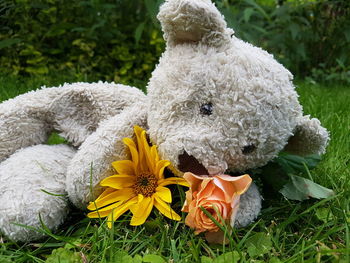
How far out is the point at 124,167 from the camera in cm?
101

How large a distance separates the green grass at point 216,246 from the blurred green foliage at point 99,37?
187cm

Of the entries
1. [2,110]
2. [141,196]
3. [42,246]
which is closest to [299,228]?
[141,196]

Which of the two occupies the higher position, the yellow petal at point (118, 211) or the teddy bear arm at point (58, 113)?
the teddy bear arm at point (58, 113)

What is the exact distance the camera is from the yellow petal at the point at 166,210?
95cm

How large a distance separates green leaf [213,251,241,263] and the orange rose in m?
0.06

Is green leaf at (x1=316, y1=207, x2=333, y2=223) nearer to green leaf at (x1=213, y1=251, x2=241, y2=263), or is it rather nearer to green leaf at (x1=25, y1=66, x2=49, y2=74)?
green leaf at (x1=213, y1=251, x2=241, y2=263)

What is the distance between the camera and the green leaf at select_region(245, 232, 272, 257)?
886 mm

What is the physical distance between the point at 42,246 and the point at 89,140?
0.89 feet

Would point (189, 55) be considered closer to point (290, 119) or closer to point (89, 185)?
point (290, 119)

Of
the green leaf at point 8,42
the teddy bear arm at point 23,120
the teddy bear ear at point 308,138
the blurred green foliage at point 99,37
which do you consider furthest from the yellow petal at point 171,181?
the green leaf at point 8,42

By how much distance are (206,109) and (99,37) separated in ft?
7.96

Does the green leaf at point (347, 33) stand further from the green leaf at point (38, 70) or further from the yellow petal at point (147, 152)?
the yellow petal at point (147, 152)

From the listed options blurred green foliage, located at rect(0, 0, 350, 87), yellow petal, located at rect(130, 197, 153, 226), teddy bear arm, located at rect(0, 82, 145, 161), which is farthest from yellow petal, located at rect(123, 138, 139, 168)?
blurred green foliage, located at rect(0, 0, 350, 87)

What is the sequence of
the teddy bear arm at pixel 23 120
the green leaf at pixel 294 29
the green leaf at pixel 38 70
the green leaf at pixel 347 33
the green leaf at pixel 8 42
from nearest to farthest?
the teddy bear arm at pixel 23 120 → the green leaf at pixel 8 42 → the green leaf at pixel 38 70 → the green leaf at pixel 294 29 → the green leaf at pixel 347 33
